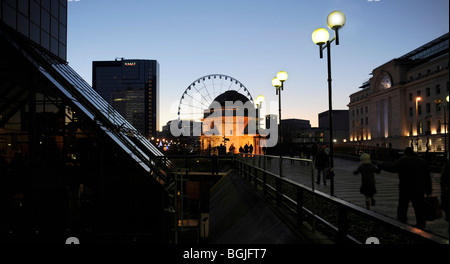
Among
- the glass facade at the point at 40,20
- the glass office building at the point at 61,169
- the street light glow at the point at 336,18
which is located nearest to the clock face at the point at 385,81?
the glass facade at the point at 40,20

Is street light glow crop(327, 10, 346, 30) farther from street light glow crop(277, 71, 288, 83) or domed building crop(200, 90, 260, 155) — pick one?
domed building crop(200, 90, 260, 155)

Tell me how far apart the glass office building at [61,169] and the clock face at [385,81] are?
84243mm

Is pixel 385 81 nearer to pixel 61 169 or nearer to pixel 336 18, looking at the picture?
pixel 336 18

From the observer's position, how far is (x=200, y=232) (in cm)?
2708

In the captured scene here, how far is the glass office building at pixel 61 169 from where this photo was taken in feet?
65.5

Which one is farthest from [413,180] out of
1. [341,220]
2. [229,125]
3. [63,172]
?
[229,125]

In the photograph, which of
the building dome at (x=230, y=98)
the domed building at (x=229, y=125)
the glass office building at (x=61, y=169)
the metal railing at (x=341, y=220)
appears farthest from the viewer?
the building dome at (x=230, y=98)

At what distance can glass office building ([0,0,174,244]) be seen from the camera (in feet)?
65.5

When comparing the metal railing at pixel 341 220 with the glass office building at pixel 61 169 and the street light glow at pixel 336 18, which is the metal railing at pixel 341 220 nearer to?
the street light glow at pixel 336 18

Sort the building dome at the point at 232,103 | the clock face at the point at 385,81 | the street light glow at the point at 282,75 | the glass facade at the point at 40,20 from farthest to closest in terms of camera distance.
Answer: the clock face at the point at 385,81
the building dome at the point at 232,103
the glass facade at the point at 40,20
the street light glow at the point at 282,75

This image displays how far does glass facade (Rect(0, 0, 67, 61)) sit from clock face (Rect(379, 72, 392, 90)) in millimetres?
82394
